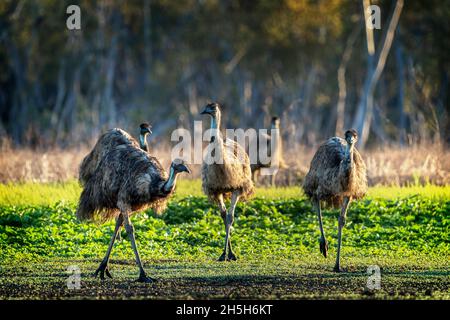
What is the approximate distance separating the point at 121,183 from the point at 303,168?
9301mm

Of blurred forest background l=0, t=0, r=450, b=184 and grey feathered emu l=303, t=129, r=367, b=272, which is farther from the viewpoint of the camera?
blurred forest background l=0, t=0, r=450, b=184

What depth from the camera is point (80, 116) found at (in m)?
38.6

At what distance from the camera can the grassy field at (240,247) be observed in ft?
36.9

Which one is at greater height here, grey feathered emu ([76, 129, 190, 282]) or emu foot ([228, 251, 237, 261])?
grey feathered emu ([76, 129, 190, 282])

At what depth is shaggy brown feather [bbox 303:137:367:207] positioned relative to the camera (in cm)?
1276

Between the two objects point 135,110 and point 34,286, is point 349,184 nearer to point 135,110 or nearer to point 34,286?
point 34,286

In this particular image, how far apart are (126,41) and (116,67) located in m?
2.19

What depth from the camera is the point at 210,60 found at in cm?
4553

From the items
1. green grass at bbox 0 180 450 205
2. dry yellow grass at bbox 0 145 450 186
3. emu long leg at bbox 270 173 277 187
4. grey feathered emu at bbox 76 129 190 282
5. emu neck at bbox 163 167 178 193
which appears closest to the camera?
emu neck at bbox 163 167 178 193

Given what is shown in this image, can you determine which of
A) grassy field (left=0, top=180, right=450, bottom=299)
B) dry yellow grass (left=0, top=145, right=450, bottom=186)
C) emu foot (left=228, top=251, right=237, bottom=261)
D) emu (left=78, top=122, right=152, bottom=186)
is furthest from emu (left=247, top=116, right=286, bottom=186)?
emu (left=78, top=122, right=152, bottom=186)

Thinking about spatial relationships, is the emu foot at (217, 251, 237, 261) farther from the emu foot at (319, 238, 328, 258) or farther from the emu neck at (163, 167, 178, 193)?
the emu neck at (163, 167, 178, 193)

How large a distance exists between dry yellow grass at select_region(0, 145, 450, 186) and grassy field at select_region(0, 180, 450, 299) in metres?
1.52

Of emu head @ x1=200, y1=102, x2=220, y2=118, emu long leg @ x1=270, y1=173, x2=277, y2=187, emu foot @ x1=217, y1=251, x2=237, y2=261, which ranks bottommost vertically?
emu foot @ x1=217, y1=251, x2=237, y2=261

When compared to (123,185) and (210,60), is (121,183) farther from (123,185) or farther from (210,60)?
(210,60)
